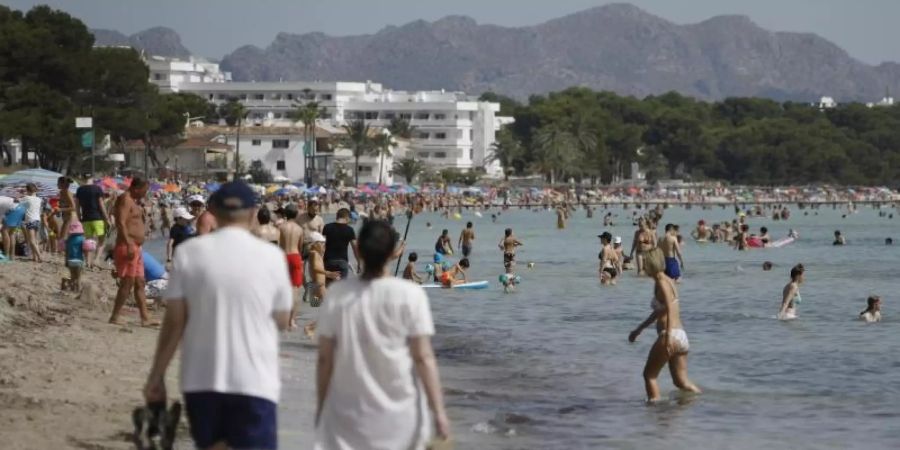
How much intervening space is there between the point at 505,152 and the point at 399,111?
12.5 metres

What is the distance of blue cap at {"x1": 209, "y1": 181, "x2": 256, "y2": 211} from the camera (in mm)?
5902

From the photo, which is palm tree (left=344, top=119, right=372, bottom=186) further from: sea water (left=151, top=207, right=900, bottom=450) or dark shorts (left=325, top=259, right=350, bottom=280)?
dark shorts (left=325, top=259, right=350, bottom=280)

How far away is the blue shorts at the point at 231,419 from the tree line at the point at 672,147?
143 meters

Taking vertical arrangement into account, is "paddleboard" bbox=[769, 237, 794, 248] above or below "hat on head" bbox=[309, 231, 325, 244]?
below

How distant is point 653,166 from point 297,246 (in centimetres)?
14774

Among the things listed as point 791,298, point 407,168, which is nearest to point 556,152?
point 407,168

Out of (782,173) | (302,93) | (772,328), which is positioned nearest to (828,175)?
(782,173)

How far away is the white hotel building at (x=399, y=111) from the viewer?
152m

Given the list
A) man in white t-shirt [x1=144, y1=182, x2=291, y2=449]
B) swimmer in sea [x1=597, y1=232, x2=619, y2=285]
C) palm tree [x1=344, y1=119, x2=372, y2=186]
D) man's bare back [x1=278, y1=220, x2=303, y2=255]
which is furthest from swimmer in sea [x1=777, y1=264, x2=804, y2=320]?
palm tree [x1=344, y1=119, x2=372, y2=186]

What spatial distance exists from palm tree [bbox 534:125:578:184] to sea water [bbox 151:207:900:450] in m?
110

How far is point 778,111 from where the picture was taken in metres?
187

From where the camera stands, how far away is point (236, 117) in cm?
12988

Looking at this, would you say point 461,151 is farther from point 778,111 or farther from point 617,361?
point 617,361

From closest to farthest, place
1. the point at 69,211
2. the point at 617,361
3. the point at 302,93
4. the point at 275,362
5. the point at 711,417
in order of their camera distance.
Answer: the point at 275,362 < the point at 711,417 < the point at 617,361 < the point at 69,211 < the point at 302,93
